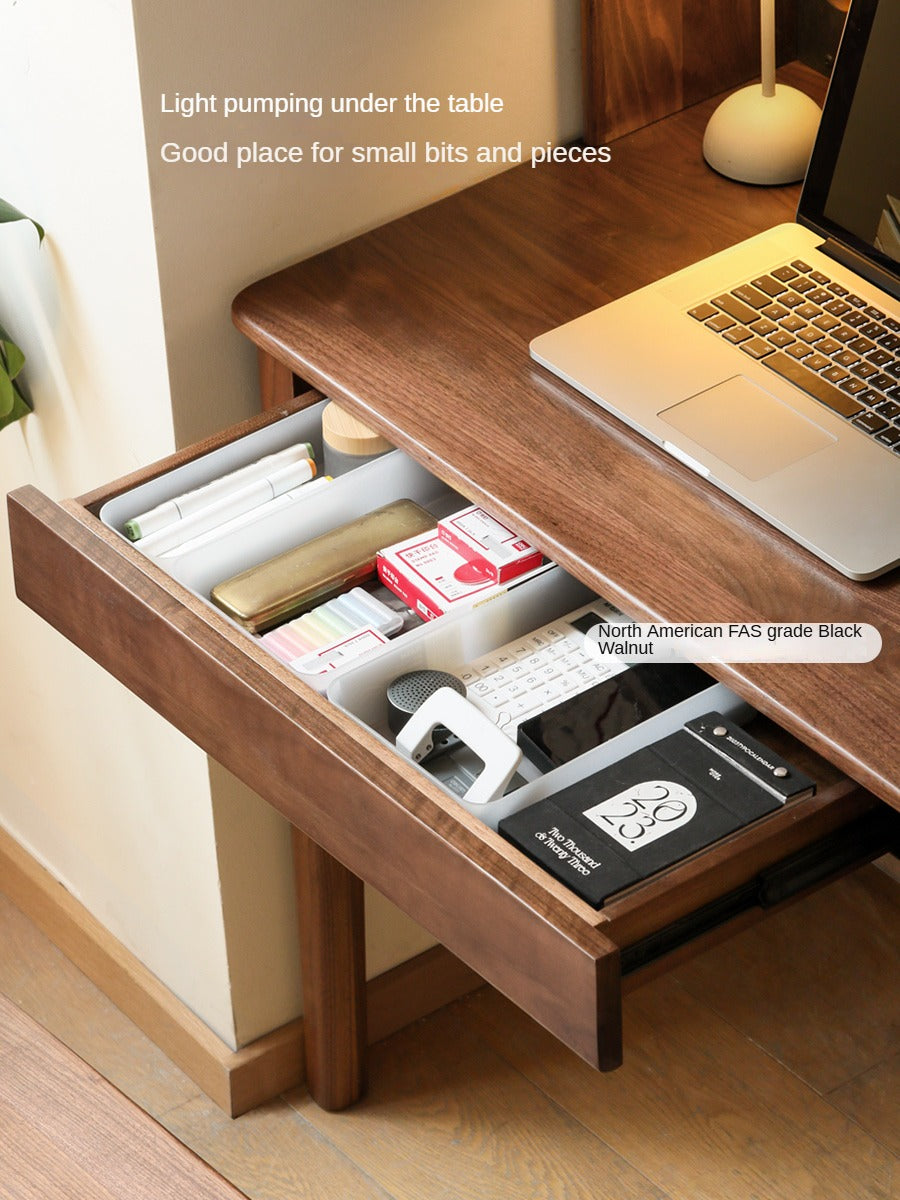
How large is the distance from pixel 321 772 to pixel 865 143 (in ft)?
1.90

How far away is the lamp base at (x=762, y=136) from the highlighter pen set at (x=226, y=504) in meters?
→ 0.43

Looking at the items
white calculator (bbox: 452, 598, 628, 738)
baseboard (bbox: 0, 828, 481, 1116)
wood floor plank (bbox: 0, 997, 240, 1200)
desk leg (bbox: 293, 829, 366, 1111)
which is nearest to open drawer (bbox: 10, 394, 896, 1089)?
white calculator (bbox: 452, 598, 628, 738)

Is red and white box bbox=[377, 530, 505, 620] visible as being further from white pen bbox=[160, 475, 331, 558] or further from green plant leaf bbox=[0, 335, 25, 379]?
green plant leaf bbox=[0, 335, 25, 379]

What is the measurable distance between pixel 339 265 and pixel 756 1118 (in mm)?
928

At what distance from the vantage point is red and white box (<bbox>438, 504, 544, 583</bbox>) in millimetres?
1123

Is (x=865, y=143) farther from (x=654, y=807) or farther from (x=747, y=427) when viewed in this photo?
(x=654, y=807)

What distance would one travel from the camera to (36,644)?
1649 mm

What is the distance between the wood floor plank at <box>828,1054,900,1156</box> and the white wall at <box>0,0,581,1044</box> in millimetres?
591

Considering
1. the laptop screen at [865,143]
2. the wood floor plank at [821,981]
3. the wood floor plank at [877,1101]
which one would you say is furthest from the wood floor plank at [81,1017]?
the laptop screen at [865,143]

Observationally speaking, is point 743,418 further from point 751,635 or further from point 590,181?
point 590,181

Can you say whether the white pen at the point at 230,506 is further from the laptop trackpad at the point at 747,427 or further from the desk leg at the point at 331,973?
the desk leg at the point at 331,973

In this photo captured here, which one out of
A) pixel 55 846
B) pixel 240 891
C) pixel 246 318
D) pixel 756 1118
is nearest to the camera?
pixel 246 318

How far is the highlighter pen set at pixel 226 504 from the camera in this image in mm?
1139

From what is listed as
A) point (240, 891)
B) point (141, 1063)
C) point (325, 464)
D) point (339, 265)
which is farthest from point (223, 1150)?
point (339, 265)
